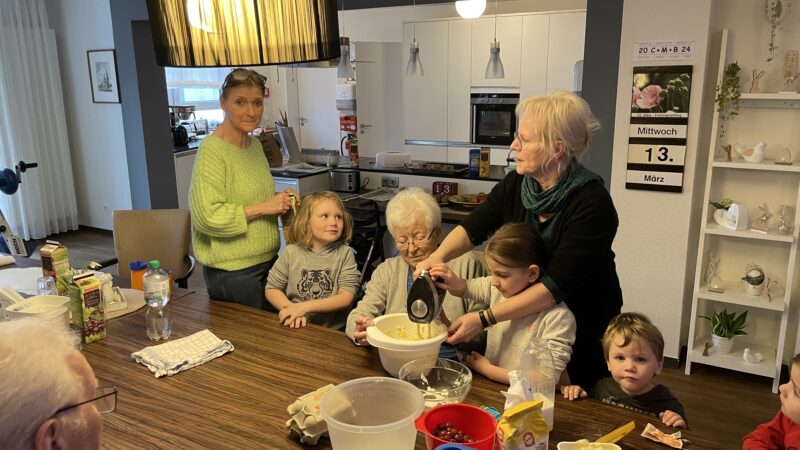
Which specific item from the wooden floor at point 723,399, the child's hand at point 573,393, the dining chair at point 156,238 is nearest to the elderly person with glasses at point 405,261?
the child's hand at point 573,393

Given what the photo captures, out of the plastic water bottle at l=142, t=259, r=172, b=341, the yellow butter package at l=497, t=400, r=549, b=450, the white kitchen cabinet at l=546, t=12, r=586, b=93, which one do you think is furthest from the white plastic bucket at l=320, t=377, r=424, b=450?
the white kitchen cabinet at l=546, t=12, r=586, b=93

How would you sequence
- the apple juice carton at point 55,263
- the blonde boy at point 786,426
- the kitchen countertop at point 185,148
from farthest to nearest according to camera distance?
the kitchen countertop at point 185,148 → the apple juice carton at point 55,263 → the blonde boy at point 786,426

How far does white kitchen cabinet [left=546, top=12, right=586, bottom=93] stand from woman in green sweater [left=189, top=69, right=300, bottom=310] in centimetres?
393

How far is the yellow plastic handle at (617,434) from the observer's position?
1.21 meters

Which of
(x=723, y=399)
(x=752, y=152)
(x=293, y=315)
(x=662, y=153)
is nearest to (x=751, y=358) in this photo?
(x=723, y=399)

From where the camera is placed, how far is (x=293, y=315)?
202cm

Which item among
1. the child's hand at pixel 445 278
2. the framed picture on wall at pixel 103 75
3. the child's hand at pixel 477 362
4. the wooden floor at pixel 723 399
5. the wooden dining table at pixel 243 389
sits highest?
the framed picture on wall at pixel 103 75

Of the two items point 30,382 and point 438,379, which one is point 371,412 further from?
point 30,382

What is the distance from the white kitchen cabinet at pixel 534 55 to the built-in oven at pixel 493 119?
0.67 feet

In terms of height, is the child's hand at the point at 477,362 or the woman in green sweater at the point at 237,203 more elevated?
the woman in green sweater at the point at 237,203

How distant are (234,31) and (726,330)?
3245mm

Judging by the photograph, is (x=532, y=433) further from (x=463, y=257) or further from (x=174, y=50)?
(x=174, y=50)

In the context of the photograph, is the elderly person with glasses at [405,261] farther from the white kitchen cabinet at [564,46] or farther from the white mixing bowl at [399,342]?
the white kitchen cabinet at [564,46]

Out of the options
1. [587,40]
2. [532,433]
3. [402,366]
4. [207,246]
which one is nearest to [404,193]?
[402,366]
